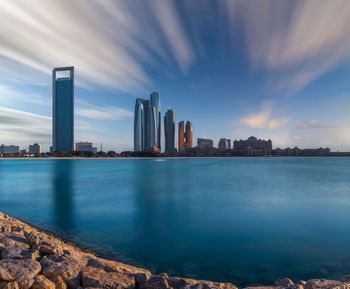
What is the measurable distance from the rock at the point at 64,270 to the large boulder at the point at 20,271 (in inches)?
9.9

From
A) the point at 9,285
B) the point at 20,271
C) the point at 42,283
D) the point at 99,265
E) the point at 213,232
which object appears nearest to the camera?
the point at 9,285

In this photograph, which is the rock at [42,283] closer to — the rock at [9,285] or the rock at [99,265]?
the rock at [9,285]

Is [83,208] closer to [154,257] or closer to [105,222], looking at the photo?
[105,222]

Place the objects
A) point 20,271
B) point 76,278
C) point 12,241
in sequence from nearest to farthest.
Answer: point 20,271
point 76,278
point 12,241

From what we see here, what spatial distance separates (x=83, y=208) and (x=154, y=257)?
14.8m

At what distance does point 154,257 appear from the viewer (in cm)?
1312

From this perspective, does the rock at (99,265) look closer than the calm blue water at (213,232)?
Yes

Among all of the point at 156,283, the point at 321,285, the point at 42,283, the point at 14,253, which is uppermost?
the point at 14,253

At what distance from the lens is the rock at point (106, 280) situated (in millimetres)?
7031

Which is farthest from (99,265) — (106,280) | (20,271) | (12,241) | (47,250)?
(12,241)

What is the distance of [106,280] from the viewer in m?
7.20

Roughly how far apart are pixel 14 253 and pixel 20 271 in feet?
5.98

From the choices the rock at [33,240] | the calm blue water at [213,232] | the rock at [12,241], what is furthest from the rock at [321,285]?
the rock at [12,241]

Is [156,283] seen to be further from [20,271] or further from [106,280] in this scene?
[20,271]
